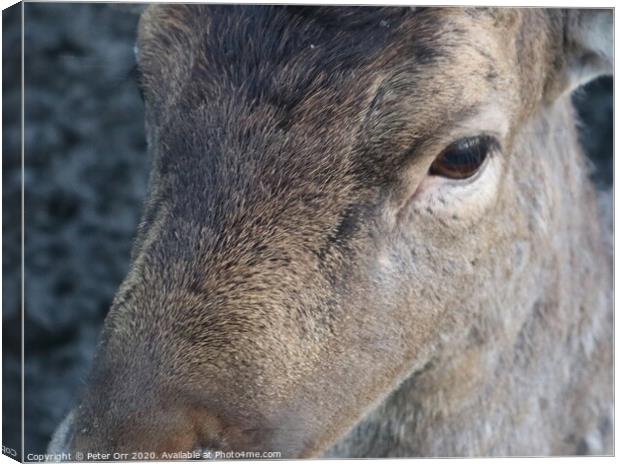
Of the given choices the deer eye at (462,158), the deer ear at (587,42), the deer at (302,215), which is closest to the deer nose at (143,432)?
the deer at (302,215)

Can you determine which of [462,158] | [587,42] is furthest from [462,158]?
[587,42]

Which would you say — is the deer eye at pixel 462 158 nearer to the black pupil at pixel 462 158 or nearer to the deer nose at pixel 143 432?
the black pupil at pixel 462 158

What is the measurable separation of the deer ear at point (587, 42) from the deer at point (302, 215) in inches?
3.4

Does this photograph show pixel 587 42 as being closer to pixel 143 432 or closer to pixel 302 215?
pixel 302 215

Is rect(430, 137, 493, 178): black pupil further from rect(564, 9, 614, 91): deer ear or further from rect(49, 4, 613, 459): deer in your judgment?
rect(564, 9, 614, 91): deer ear

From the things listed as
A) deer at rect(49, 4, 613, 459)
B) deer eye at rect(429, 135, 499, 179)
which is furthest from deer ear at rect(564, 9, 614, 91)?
deer eye at rect(429, 135, 499, 179)

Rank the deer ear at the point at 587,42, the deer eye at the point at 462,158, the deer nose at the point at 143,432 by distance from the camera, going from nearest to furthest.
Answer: the deer nose at the point at 143,432 < the deer eye at the point at 462,158 < the deer ear at the point at 587,42

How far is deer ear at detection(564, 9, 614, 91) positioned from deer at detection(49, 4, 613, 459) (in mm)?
85

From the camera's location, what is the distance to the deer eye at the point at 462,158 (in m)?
2.34

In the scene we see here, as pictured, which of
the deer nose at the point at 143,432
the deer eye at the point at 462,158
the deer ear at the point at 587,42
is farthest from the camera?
the deer ear at the point at 587,42

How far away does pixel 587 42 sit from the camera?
8.72 feet

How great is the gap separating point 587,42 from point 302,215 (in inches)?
36.9

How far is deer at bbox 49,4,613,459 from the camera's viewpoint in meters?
2.17

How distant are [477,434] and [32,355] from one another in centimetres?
141
